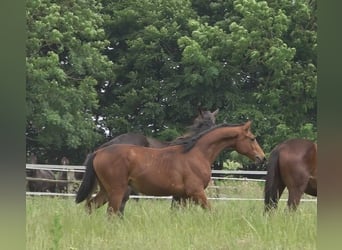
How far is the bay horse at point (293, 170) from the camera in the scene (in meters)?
7.65

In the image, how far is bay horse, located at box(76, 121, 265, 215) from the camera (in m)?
7.31

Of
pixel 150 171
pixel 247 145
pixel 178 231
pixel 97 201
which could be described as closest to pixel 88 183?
pixel 97 201

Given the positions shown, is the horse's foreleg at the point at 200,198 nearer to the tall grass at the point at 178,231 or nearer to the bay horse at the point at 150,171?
the bay horse at the point at 150,171

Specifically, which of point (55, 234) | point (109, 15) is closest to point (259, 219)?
point (55, 234)

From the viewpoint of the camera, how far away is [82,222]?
5621 mm

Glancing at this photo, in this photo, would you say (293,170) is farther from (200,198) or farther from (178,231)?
(178,231)

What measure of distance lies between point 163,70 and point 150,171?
41.6ft

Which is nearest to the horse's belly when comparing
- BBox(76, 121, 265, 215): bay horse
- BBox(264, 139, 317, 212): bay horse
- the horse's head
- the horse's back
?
BBox(76, 121, 265, 215): bay horse

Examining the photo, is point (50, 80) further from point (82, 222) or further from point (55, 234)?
point (55, 234)

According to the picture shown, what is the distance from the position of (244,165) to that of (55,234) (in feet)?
47.3

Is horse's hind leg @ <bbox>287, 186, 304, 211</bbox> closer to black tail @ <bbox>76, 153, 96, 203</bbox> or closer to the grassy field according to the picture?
the grassy field

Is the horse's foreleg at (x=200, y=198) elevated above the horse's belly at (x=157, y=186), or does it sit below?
below

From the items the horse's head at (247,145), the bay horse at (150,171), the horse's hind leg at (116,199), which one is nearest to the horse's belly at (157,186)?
the bay horse at (150,171)

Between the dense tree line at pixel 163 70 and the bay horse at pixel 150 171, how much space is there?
30.9ft
